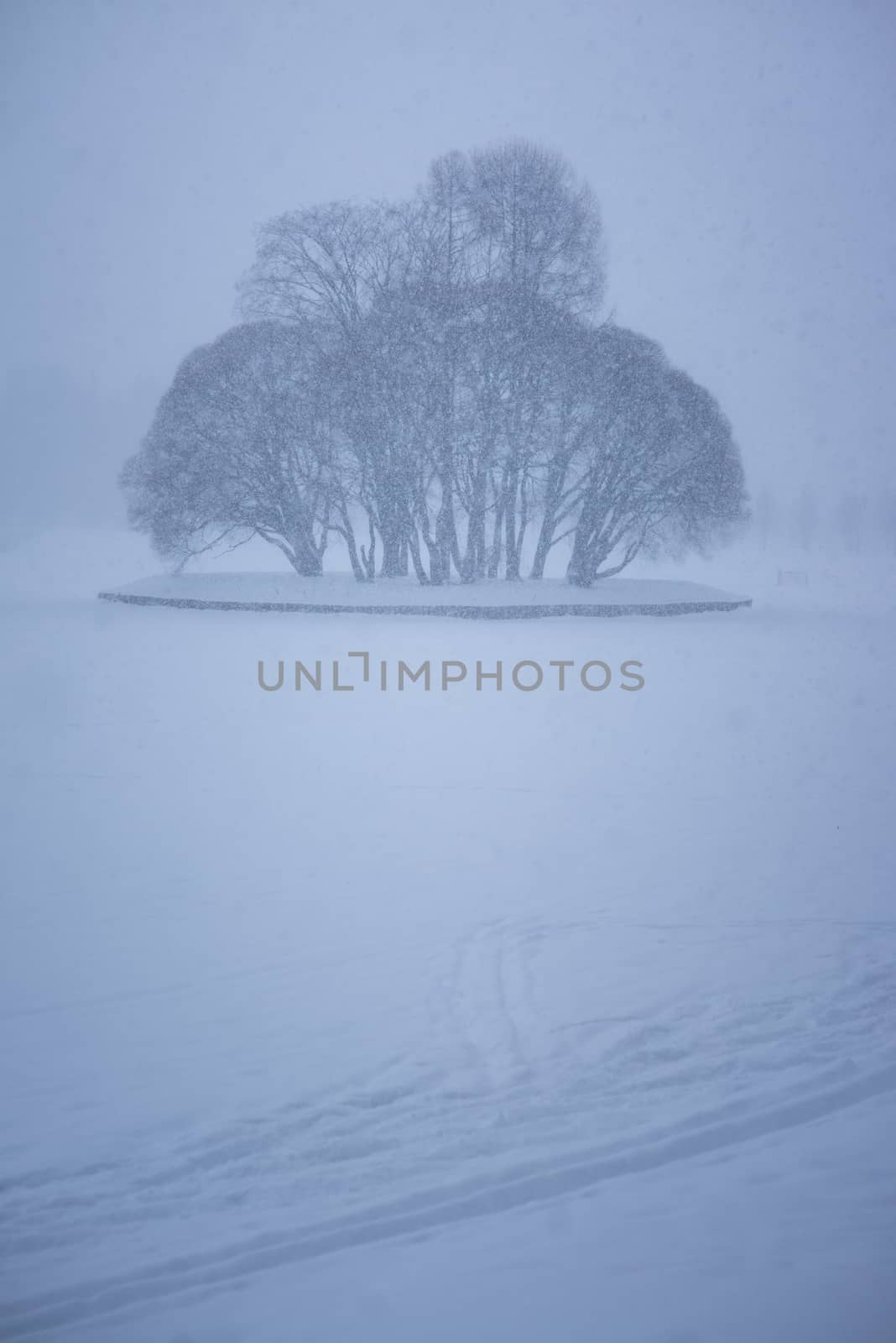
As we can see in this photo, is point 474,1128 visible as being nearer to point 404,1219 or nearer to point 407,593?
point 404,1219

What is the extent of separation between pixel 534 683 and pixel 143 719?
2989 millimetres

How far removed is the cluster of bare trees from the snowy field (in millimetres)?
9231

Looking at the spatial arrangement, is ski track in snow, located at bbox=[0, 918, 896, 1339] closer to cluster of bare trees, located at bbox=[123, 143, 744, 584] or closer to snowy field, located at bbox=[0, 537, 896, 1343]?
snowy field, located at bbox=[0, 537, 896, 1343]

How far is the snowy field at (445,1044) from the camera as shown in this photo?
1.62m

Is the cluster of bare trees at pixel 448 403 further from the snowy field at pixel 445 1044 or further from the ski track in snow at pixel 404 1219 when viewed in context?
the ski track in snow at pixel 404 1219

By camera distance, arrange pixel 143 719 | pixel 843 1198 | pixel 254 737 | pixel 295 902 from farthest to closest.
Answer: pixel 143 719, pixel 254 737, pixel 295 902, pixel 843 1198

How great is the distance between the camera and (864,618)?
12945 millimetres

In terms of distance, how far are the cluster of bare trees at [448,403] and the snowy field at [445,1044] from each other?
363 inches

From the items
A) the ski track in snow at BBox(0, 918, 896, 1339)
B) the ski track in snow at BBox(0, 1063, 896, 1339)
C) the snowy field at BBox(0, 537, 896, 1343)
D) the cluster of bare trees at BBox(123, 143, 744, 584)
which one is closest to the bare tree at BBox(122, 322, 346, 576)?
the cluster of bare trees at BBox(123, 143, 744, 584)

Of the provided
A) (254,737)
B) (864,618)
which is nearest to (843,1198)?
(254,737)

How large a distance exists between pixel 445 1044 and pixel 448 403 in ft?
42.1

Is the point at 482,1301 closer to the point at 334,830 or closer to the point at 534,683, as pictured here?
the point at 334,830

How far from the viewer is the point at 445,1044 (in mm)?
2361

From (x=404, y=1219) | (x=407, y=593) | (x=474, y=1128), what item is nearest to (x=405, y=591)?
(x=407, y=593)
